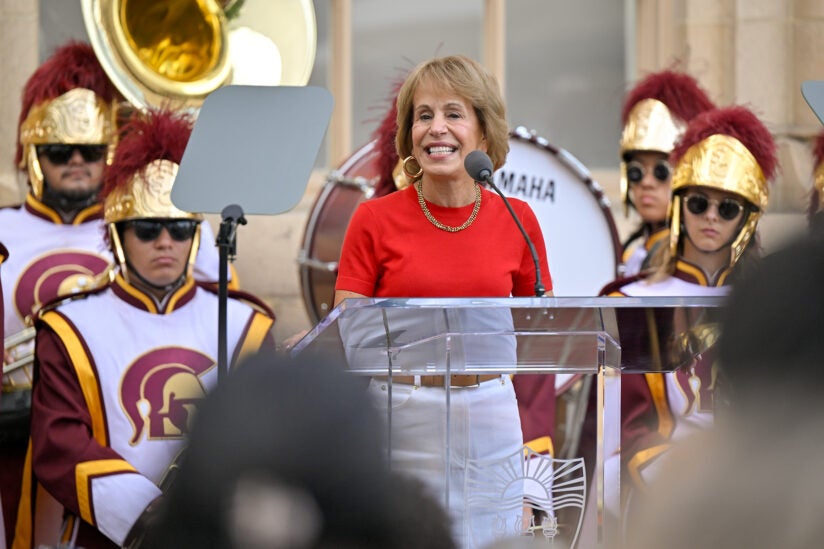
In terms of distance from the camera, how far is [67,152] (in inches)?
222

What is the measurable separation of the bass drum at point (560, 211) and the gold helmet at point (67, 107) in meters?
0.98

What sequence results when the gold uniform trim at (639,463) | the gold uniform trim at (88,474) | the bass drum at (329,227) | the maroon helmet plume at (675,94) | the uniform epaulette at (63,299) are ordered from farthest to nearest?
the maroon helmet plume at (675,94), the bass drum at (329,227), the uniform epaulette at (63,299), the gold uniform trim at (88,474), the gold uniform trim at (639,463)

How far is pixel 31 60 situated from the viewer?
6.98 meters

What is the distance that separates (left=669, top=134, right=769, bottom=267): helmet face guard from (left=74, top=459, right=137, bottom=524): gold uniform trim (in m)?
1.96

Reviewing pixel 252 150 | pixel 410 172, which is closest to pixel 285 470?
pixel 410 172

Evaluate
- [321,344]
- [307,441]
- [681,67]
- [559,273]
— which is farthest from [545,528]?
[681,67]

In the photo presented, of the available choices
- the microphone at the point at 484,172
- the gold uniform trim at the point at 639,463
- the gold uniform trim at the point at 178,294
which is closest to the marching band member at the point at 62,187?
the gold uniform trim at the point at 178,294

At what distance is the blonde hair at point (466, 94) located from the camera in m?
3.43

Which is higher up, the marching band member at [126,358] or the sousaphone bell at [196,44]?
the sousaphone bell at [196,44]

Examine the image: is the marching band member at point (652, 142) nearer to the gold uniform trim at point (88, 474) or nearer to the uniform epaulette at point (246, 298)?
the uniform epaulette at point (246, 298)

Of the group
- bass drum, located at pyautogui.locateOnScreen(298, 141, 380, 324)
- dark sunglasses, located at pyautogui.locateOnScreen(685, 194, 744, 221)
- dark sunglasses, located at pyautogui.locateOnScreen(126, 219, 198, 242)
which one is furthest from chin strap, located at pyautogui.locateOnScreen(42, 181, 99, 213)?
dark sunglasses, located at pyautogui.locateOnScreen(685, 194, 744, 221)

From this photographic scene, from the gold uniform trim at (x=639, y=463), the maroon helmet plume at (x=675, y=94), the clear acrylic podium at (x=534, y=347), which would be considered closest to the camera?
the gold uniform trim at (x=639, y=463)

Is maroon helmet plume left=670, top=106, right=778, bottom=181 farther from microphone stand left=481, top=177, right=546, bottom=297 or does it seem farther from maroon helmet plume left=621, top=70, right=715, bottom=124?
microphone stand left=481, top=177, right=546, bottom=297

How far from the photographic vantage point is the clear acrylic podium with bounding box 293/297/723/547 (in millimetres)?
2494
